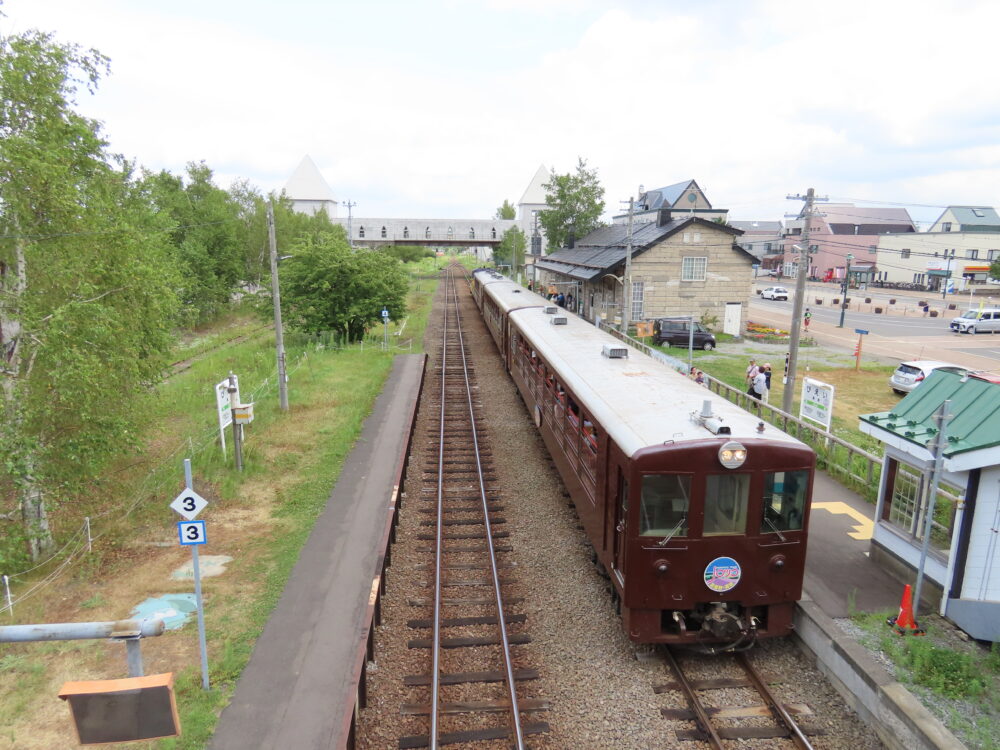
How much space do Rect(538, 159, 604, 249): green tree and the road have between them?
1347cm

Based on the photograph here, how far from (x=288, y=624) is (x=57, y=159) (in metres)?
7.23

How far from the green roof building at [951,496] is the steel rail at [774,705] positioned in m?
2.46

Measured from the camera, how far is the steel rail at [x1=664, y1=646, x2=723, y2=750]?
6078mm

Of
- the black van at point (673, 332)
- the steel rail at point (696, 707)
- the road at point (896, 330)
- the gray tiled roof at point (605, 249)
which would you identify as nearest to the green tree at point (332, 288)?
the gray tiled roof at point (605, 249)

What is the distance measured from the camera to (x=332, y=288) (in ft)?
95.3

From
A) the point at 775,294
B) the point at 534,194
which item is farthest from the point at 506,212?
the point at 775,294

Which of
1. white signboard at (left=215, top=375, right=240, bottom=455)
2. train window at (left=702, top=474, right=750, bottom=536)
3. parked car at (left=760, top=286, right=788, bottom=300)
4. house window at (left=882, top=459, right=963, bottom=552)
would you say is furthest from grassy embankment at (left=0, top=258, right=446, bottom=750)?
parked car at (left=760, top=286, right=788, bottom=300)

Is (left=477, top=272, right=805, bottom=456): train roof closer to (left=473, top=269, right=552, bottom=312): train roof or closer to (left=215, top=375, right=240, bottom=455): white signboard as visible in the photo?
(left=215, top=375, right=240, bottom=455): white signboard

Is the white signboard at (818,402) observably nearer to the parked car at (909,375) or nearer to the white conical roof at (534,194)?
the parked car at (909,375)

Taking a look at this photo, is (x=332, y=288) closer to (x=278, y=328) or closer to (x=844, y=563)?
(x=278, y=328)

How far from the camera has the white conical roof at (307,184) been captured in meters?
85.2

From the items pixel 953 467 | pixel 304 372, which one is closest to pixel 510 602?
pixel 953 467

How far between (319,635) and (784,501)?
556cm

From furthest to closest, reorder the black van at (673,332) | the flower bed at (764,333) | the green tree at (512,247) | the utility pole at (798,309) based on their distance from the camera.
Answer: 1. the green tree at (512,247)
2. the flower bed at (764,333)
3. the black van at (673,332)
4. the utility pole at (798,309)
